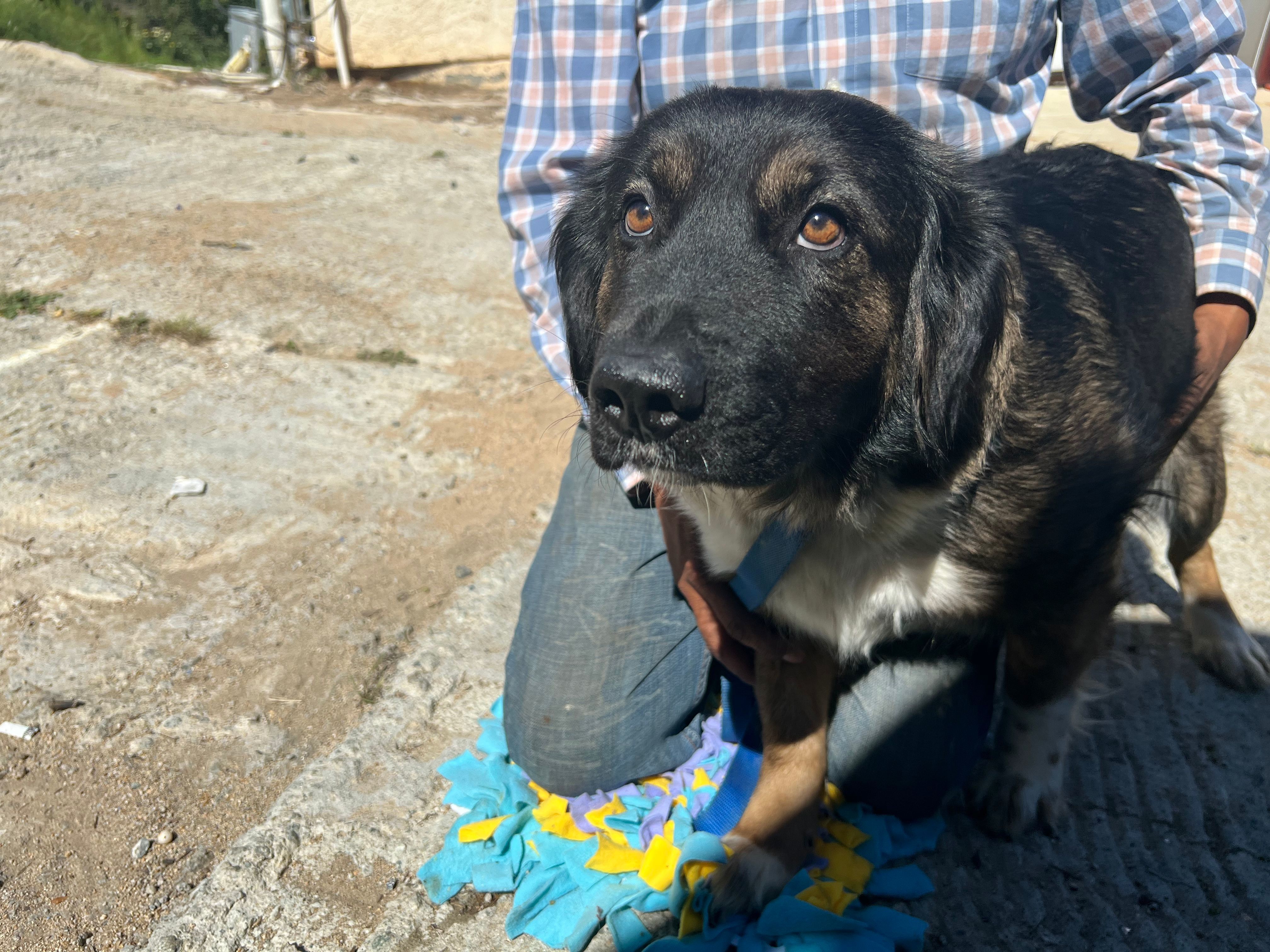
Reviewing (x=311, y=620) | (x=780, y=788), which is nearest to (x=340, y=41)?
(x=311, y=620)

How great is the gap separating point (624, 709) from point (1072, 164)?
1.85 meters

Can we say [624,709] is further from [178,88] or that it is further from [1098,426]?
[178,88]

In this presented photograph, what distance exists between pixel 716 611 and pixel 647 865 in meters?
0.62

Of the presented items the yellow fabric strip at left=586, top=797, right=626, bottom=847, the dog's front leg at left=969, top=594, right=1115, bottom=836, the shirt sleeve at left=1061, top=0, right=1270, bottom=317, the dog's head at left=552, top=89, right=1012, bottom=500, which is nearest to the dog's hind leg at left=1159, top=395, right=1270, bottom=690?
the shirt sleeve at left=1061, top=0, right=1270, bottom=317

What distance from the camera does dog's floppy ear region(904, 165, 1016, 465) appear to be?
1.86 m

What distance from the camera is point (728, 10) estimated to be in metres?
2.46

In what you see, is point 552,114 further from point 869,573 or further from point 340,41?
point 340,41

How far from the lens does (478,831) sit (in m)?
2.29

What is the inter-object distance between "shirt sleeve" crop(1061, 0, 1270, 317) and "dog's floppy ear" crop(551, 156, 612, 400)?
143cm

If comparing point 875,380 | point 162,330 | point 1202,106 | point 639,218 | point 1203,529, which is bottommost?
point 162,330

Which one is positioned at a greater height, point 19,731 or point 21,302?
point 21,302

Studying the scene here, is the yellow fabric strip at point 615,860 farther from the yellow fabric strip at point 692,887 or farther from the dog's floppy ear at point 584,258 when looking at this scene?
the dog's floppy ear at point 584,258

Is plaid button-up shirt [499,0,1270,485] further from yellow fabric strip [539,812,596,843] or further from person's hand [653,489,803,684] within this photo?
yellow fabric strip [539,812,596,843]

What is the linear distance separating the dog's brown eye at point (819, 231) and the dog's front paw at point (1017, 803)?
4.52 ft
